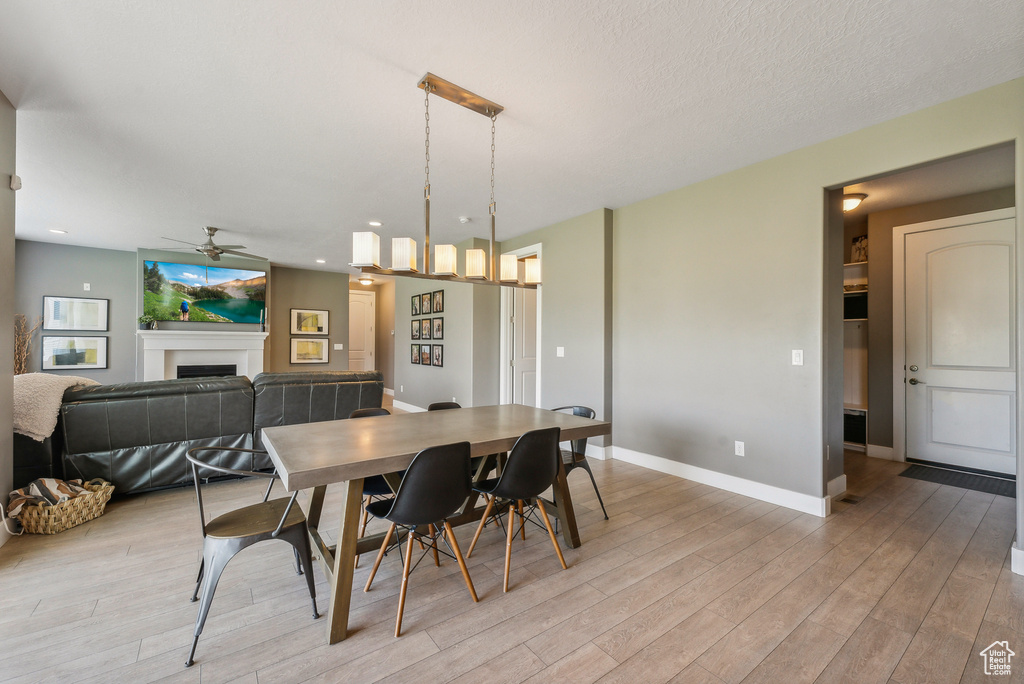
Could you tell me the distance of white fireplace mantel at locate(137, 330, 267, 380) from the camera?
6.18 metres

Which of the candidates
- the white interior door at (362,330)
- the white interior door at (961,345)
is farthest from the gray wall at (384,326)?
the white interior door at (961,345)

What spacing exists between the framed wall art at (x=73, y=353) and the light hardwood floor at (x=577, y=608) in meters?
4.94

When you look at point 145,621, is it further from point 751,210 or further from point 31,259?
point 31,259

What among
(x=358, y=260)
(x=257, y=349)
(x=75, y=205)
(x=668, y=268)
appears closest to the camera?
(x=358, y=260)

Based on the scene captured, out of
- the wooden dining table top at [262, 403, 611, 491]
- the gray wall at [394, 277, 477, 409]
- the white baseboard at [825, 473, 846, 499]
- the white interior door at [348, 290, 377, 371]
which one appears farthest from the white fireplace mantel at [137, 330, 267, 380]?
the white baseboard at [825, 473, 846, 499]

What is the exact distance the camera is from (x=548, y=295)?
4.96 meters

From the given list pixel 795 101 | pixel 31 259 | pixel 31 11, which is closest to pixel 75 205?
pixel 31 259

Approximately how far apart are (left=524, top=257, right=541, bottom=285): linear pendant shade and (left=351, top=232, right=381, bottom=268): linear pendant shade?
1.02 meters

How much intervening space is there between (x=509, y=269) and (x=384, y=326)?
25.0ft

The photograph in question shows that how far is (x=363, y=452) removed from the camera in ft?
5.88

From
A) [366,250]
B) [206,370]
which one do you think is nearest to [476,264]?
[366,250]

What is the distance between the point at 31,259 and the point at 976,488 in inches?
438

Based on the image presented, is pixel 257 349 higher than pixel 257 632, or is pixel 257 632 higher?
pixel 257 349

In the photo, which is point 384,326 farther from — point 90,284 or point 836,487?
point 836,487
